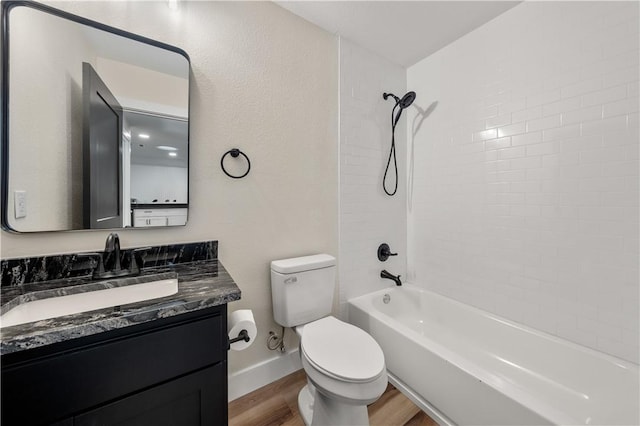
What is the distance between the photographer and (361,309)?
1800mm

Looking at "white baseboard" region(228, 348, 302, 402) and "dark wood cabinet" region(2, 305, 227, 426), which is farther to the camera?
"white baseboard" region(228, 348, 302, 402)

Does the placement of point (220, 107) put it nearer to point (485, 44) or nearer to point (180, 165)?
point (180, 165)

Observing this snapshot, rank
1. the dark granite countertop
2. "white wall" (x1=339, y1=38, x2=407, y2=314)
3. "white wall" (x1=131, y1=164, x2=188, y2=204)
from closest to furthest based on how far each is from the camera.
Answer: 1. the dark granite countertop
2. "white wall" (x1=131, y1=164, x2=188, y2=204)
3. "white wall" (x1=339, y1=38, x2=407, y2=314)

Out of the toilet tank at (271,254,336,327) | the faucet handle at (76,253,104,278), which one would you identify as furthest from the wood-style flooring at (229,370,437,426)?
the faucet handle at (76,253,104,278)

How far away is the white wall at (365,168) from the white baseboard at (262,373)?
52 centimetres

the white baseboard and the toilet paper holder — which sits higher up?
the toilet paper holder

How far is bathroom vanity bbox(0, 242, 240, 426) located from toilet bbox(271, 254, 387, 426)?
445 millimetres

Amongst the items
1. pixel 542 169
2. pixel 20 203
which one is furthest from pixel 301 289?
pixel 542 169

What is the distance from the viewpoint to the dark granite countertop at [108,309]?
0.60 m

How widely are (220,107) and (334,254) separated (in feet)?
3.99

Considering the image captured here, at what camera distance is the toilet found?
1.05m

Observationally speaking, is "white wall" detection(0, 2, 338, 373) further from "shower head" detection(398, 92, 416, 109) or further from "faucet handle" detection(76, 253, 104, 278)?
"shower head" detection(398, 92, 416, 109)

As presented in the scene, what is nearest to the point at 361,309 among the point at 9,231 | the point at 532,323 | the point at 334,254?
the point at 334,254

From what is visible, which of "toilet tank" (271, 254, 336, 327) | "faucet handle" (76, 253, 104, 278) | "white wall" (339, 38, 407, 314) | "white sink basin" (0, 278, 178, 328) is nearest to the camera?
"white sink basin" (0, 278, 178, 328)
